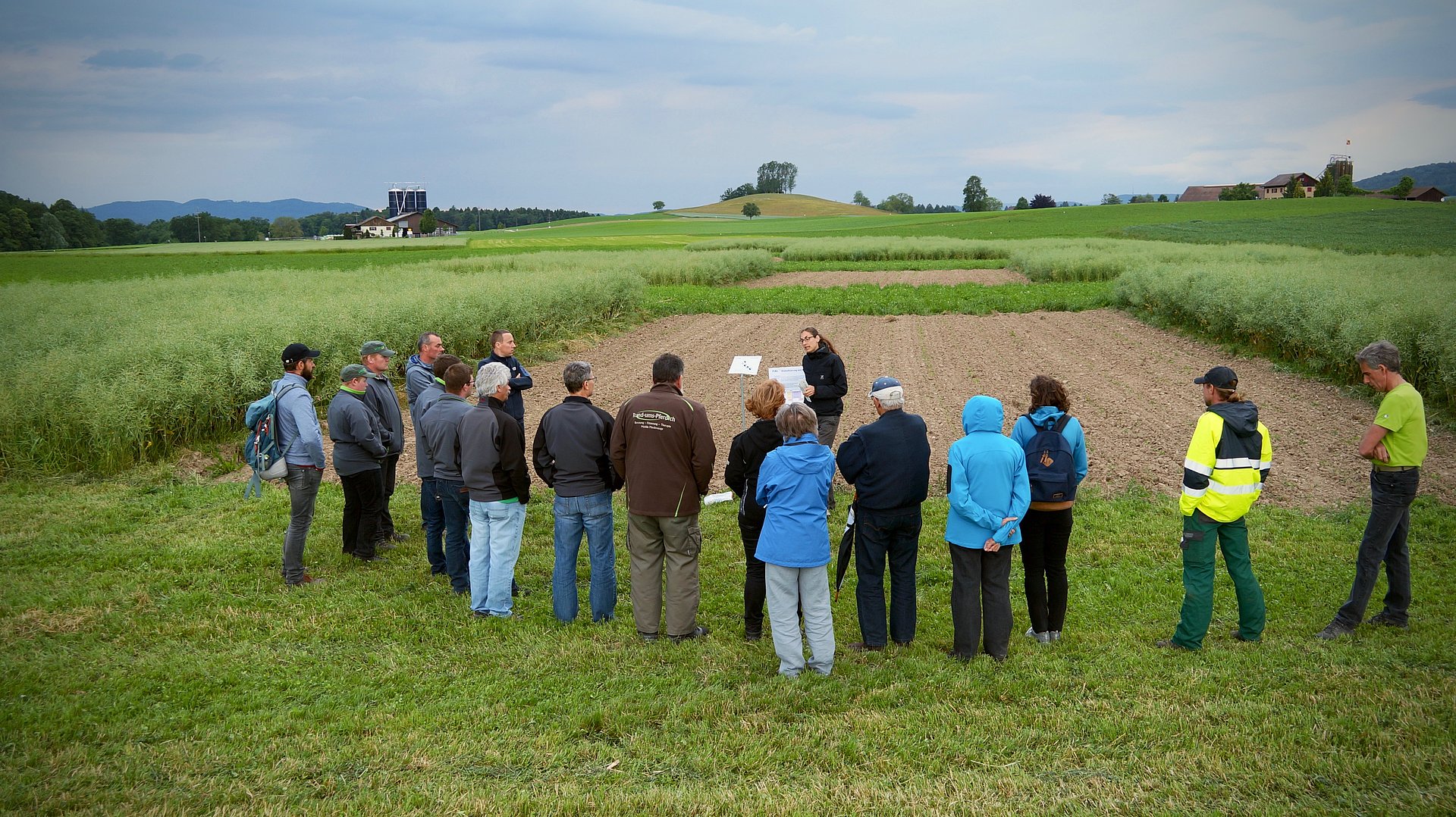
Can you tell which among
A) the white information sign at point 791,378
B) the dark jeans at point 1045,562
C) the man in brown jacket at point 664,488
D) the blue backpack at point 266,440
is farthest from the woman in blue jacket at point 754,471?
the blue backpack at point 266,440

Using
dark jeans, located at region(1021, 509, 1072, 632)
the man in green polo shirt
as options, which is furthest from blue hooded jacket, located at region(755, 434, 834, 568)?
the man in green polo shirt

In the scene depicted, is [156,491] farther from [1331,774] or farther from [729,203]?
[729,203]

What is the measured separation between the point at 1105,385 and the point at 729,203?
133 meters

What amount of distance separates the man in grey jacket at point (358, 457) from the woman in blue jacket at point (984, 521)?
203 inches

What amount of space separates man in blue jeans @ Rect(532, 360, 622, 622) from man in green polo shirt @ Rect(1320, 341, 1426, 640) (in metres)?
5.28

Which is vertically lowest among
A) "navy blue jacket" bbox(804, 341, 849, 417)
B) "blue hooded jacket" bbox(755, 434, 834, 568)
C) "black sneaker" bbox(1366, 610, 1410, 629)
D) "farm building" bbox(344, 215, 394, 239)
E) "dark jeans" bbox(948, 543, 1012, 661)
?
"black sneaker" bbox(1366, 610, 1410, 629)

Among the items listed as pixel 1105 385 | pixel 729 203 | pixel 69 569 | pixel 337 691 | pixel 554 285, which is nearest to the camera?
pixel 337 691

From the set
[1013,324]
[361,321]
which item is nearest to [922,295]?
[1013,324]

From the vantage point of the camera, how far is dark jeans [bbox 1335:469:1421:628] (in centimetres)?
592

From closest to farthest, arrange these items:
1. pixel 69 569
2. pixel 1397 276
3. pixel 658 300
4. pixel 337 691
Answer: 1. pixel 337 691
2. pixel 69 569
3. pixel 1397 276
4. pixel 658 300

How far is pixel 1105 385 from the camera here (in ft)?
51.1

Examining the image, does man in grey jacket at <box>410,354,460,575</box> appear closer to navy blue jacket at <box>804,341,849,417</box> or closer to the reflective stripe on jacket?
navy blue jacket at <box>804,341,849,417</box>

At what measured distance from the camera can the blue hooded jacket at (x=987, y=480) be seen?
549 cm

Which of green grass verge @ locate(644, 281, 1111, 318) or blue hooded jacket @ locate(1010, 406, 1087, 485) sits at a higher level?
green grass verge @ locate(644, 281, 1111, 318)
